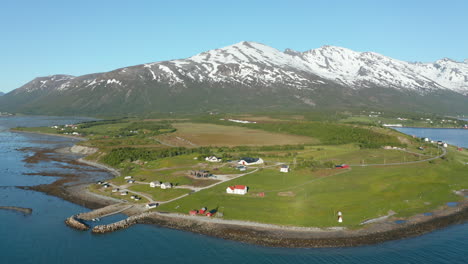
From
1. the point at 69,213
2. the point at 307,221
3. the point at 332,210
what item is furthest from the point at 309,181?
the point at 69,213

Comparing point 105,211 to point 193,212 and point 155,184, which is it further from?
point 193,212

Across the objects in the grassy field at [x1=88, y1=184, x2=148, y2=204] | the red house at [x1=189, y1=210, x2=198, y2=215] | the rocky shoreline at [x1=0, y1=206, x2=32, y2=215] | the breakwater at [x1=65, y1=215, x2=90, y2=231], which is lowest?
the breakwater at [x1=65, y1=215, x2=90, y2=231]

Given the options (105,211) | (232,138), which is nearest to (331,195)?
(105,211)

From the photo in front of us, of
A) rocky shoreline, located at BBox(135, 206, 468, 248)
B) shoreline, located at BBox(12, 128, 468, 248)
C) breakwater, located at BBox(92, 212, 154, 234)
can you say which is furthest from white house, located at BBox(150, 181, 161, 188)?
rocky shoreline, located at BBox(135, 206, 468, 248)

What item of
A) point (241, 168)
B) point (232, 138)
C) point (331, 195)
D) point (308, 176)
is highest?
point (232, 138)

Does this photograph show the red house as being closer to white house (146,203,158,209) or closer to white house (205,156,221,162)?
white house (146,203,158,209)

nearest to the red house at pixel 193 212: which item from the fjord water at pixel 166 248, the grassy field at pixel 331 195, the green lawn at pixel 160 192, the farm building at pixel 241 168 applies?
the grassy field at pixel 331 195

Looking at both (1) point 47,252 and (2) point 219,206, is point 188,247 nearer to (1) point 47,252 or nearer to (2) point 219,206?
(2) point 219,206

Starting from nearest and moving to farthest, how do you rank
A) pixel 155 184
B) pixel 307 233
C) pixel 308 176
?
pixel 307 233 → pixel 155 184 → pixel 308 176
